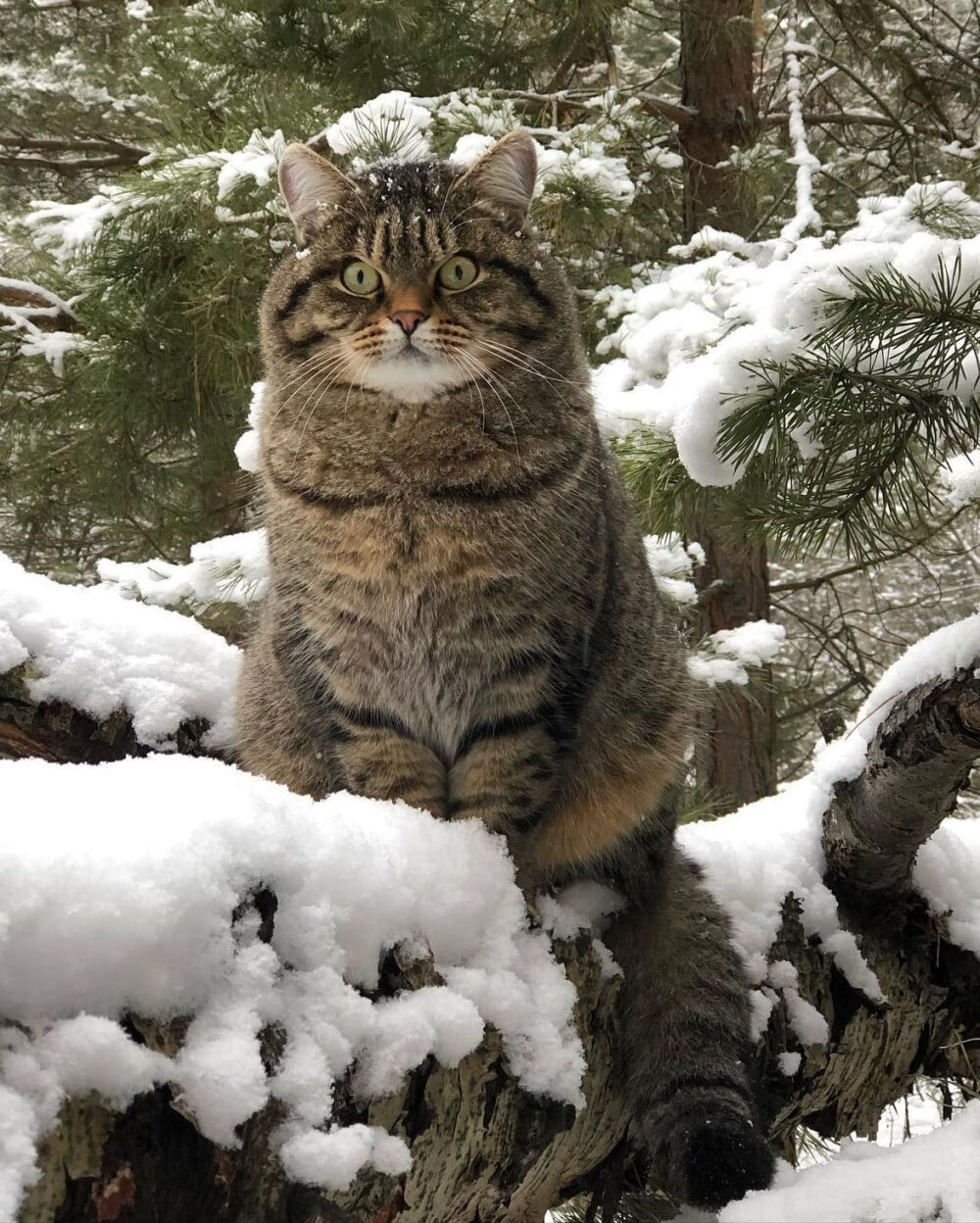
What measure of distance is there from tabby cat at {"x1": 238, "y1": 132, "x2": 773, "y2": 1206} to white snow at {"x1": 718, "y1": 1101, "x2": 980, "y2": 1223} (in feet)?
1.27

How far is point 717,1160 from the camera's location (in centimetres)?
142

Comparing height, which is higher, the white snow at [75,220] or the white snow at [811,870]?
the white snow at [75,220]

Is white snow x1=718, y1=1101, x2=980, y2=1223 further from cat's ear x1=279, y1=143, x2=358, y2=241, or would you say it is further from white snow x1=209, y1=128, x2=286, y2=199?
white snow x1=209, y1=128, x2=286, y2=199

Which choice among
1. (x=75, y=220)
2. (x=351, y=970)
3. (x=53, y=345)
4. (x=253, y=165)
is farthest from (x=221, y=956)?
(x=53, y=345)

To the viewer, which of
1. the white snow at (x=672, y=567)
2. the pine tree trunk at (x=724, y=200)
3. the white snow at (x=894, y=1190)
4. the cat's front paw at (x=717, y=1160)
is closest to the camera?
the white snow at (x=894, y=1190)

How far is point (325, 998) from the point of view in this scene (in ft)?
3.75

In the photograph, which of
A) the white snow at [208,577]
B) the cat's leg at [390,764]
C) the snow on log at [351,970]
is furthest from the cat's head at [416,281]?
the white snow at [208,577]

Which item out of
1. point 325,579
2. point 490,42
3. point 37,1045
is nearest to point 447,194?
point 325,579

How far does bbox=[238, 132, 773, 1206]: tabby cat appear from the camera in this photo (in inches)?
71.9

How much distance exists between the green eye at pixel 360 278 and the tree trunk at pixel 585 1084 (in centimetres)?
89

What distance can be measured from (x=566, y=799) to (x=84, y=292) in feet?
10.0

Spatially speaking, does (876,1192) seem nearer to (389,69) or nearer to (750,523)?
(750,523)

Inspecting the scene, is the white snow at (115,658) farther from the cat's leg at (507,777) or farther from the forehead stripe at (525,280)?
the forehead stripe at (525,280)

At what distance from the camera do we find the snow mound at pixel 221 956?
91cm
